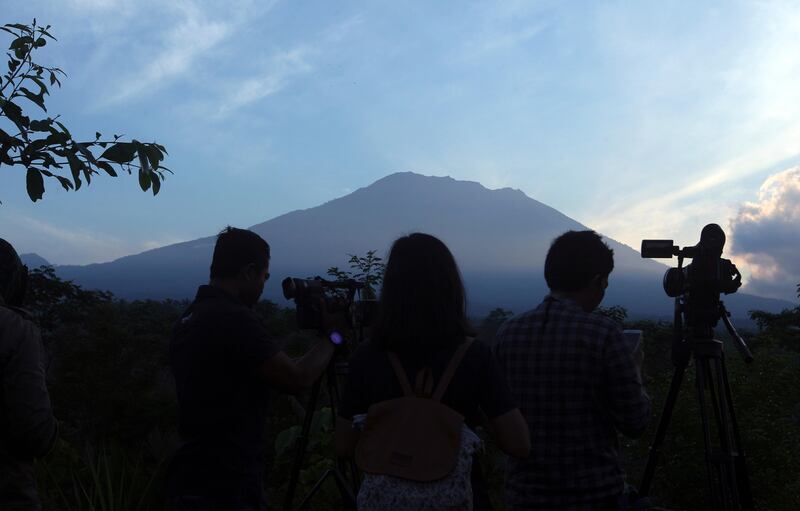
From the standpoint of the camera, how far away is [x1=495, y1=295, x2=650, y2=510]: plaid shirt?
7.89 ft

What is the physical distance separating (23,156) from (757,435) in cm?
570

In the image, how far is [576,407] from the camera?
244 cm

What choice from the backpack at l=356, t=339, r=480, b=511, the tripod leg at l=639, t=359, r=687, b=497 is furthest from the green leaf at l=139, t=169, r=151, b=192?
the tripod leg at l=639, t=359, r=687, b=497

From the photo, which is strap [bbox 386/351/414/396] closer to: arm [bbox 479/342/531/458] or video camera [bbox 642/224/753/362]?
arm [bbox 479/342/531/458]

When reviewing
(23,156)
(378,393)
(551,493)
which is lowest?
(551,493)

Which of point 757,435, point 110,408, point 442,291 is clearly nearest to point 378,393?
point 442,291

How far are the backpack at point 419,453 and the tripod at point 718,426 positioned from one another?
149 cm

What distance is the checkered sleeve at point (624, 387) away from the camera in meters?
2.38

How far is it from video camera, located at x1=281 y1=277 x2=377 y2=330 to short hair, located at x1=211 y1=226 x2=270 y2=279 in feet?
0.56

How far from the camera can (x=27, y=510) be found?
7.41 ft

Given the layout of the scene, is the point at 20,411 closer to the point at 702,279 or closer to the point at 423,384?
the point at 423,384

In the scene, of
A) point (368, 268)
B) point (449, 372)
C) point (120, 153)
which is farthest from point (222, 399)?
point (368, 268)

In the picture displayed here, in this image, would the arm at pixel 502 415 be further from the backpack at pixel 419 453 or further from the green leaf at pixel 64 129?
the green leaf at pixel 64 129

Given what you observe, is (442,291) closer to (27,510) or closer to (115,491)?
(27,510)
